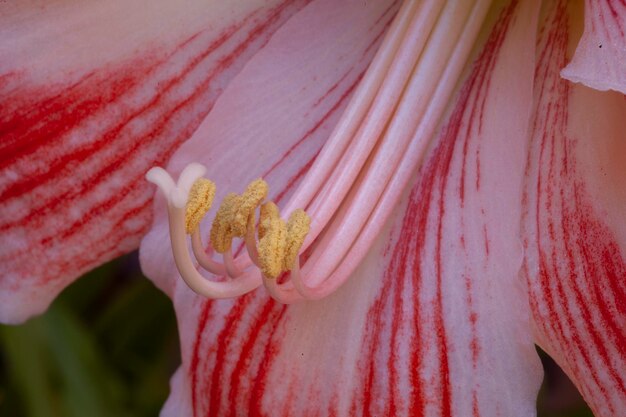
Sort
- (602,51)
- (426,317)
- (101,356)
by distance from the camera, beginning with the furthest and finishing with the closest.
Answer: (101,356)
(426,317)
(602,51)

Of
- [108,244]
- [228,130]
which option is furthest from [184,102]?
[108,244]

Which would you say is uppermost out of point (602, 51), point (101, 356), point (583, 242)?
point (602, 51)

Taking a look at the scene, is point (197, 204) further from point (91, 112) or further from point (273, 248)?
point (91, 112)

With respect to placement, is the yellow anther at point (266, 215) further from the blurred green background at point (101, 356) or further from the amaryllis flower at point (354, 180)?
the blurred green background at point (101, 356)

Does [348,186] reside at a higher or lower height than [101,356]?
higher

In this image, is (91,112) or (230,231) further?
(91,112)

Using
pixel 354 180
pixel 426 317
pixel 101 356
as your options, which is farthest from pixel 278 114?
pixel 101 356

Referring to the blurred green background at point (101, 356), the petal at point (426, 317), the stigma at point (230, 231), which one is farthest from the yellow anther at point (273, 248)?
the blurred green background at point (101, 356)

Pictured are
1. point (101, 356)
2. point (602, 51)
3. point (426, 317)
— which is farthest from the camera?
point (101, 356)

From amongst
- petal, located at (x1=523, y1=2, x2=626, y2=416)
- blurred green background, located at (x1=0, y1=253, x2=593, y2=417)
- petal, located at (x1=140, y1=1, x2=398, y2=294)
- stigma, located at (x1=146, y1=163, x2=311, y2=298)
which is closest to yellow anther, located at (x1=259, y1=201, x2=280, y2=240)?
stigma, located at (x1=146, y1=163, x2=311, y2=298)
